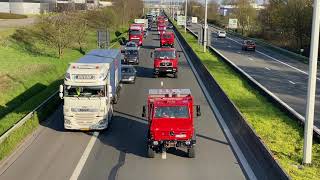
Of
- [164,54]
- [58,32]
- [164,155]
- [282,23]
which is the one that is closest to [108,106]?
[164,155]

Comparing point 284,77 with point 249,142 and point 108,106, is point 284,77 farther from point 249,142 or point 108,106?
point 249,142

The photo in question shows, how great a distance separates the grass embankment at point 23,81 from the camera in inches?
912

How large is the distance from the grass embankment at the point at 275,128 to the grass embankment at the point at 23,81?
9.37 m

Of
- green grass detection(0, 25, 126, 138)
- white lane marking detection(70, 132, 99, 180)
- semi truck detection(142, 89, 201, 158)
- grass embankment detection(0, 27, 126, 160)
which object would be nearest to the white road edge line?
semi truck detection(142, 89, 201, 158)

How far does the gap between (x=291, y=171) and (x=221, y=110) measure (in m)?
11.2

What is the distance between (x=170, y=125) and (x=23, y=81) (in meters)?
22.6

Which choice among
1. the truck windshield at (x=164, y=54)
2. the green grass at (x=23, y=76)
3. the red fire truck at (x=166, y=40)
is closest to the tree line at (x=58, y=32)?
the green grass at (x=23, y=76)

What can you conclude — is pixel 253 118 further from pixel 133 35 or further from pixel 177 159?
pixel 133 35

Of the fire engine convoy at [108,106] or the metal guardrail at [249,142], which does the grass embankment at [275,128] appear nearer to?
the metal guardrail at [249,142]

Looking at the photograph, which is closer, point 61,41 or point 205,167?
point 205,167

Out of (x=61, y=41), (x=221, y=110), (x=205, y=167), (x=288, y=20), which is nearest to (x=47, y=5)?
(x=288, y=20)

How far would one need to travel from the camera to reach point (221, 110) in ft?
88.5

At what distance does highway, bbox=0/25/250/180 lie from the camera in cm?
1686

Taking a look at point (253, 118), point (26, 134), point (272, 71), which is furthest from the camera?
point (272, 71)
